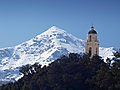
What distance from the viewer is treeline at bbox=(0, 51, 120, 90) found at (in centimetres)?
8038

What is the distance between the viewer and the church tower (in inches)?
3629

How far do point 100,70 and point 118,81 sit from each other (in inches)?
305

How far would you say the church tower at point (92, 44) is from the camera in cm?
9219

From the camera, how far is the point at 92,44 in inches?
3632

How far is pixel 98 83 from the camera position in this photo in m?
80.1

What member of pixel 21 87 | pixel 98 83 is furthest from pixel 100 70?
pixel 21 87

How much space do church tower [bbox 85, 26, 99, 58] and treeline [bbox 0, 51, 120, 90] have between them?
1338 mm

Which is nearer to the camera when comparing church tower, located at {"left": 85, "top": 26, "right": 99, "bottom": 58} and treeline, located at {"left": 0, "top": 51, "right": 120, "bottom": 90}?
treeline, located at {"left": 0, "top": 51, "right": 120, "bottom": 90}

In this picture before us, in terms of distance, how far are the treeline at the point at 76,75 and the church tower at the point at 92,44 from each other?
134cm

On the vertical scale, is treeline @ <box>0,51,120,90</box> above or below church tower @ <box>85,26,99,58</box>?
below

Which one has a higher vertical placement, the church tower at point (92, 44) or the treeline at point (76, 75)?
the church tower at point (92, 44)

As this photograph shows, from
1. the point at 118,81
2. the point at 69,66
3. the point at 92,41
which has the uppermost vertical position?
the point at 92,41

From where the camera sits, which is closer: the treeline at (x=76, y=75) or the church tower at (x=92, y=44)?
the treeline at (x=76, y=75)

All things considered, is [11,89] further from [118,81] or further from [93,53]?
[118,81]
